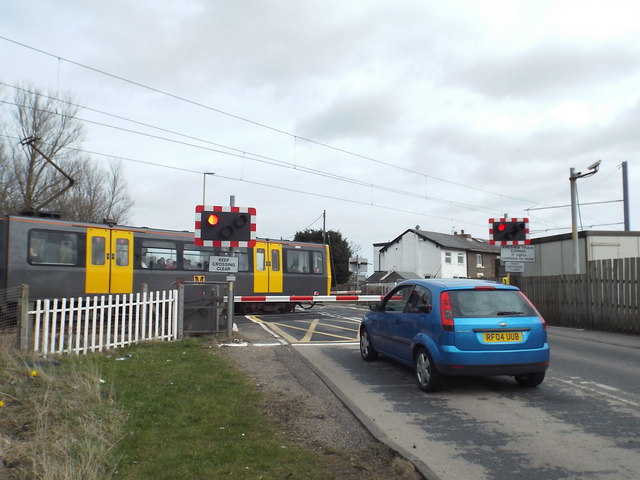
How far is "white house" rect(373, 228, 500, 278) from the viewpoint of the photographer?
53.9m

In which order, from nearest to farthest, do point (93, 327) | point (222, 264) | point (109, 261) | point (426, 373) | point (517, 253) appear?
1. point (426, 373)
2. point (93, 327)
3. point (222, 264)
4. point (517, 253)
5. point (109, 261)

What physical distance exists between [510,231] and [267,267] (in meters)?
10.00

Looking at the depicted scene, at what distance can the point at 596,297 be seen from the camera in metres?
14.9

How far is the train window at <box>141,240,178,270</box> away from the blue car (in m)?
12.9

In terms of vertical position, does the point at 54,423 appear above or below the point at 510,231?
below

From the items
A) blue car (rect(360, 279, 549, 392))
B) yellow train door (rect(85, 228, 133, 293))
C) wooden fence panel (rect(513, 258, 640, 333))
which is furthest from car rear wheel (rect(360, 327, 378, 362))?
yellow train door (rect(85, 228, 133, 293))

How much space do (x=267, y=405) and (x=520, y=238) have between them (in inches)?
530

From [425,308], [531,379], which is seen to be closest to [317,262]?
[425,308]

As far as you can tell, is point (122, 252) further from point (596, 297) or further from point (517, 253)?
point (596, 297)

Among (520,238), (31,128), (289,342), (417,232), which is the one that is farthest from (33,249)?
(417,232)

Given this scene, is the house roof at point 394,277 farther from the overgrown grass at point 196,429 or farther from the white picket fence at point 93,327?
the overgrown grass at point 196,429

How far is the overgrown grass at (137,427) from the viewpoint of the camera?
3.86 metres

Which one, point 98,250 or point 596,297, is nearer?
point 596,297

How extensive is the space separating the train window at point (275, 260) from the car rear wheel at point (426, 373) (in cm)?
1534
